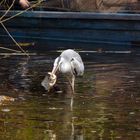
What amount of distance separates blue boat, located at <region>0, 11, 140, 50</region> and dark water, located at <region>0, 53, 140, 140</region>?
3.73 metres

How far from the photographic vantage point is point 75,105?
36.8 feet

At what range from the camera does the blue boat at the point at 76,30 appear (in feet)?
67.7

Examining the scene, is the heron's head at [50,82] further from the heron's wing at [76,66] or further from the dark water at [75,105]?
the heron's wing at [76,66]

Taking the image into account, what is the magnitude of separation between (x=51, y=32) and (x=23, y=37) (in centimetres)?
105

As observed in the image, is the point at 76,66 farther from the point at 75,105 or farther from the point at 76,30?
the point at 76,30

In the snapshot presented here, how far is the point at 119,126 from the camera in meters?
9.55

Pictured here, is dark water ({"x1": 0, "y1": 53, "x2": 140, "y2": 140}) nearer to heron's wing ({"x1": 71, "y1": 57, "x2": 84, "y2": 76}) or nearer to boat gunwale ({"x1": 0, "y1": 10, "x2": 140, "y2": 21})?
heron's wing ({"x1": 71, "y1": 57, "x2": 84, "y2": 76})

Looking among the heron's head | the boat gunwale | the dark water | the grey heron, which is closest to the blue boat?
the boat gunwale

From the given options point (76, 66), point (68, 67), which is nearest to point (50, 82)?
point (68, 67)

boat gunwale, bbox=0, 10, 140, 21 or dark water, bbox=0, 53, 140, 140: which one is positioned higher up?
boat gunwale, bbox=0, 10, 140, 21

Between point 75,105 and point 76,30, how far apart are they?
416 inches

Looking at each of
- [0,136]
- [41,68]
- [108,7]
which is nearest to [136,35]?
[108,7]

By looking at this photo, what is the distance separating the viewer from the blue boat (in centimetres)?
2064

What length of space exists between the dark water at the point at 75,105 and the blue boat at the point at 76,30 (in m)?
3.73
